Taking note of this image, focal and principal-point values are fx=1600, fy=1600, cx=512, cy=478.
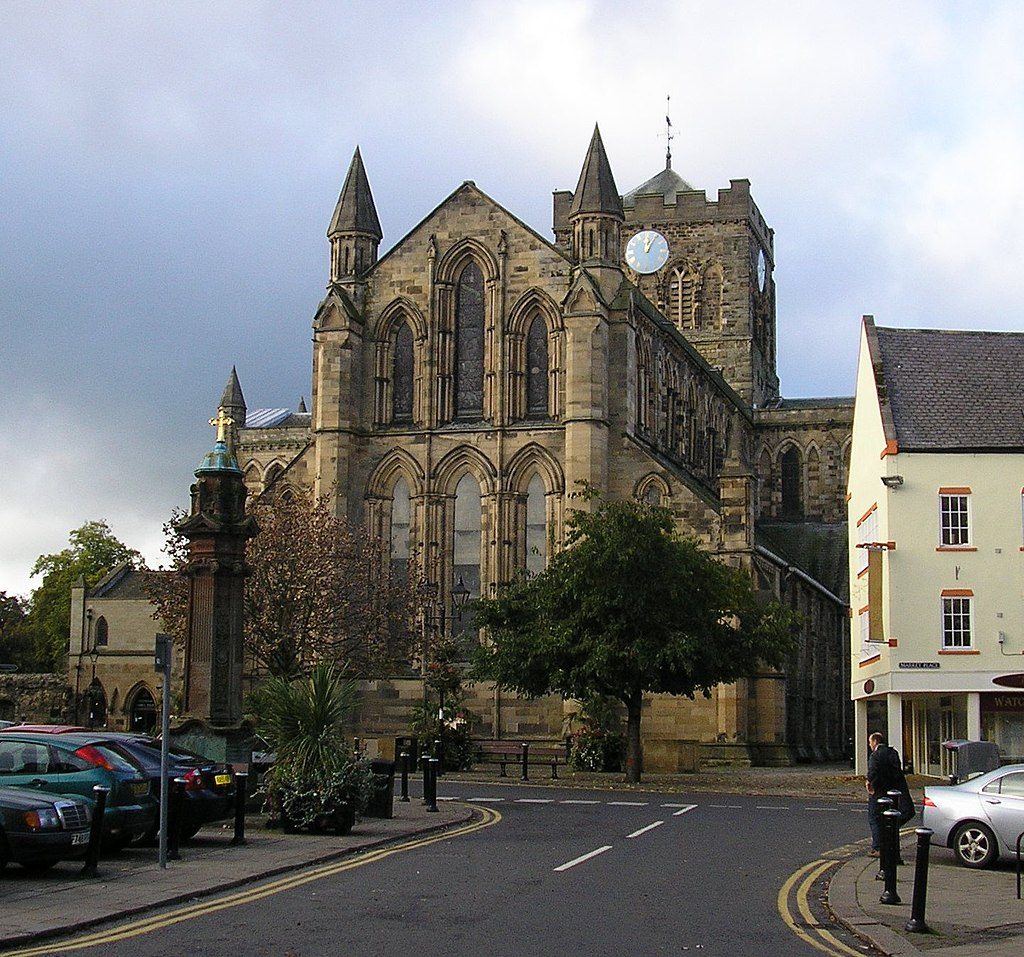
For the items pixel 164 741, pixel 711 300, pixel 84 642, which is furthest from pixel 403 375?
pixel 164 741

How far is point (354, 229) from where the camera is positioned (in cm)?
Result: 5475

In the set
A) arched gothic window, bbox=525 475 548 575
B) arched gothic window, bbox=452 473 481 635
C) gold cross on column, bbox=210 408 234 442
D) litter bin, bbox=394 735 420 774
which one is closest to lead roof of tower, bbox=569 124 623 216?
arched gothic window, bbox=525 475 548 575

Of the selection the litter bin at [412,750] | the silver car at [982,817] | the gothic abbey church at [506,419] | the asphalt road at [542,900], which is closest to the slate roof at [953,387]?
the gothic abbey church at [506,419]

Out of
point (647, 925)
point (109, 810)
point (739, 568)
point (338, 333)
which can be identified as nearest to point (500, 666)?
point (739, 568)

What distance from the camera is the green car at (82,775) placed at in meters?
18.9

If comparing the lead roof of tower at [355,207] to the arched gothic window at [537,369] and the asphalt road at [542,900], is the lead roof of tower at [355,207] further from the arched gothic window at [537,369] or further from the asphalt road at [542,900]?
the asphalt road at [542,900]

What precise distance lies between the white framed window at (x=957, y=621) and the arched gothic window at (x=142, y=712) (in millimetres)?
39455

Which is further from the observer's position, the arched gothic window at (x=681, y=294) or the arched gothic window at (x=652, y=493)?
the arched gothic window at (x=681, y=294)

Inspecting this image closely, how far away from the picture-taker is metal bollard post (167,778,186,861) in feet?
62.4

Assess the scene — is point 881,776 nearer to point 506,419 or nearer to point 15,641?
point 506,419

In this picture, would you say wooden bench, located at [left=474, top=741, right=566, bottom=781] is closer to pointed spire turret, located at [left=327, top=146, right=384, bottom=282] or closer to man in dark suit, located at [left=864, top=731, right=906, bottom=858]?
pointed spire turret, located at [left=327, top=146, right=384, bottom=282]

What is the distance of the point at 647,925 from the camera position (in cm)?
1369

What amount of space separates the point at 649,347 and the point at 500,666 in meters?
18.8

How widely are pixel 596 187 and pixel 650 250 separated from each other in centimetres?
2910
